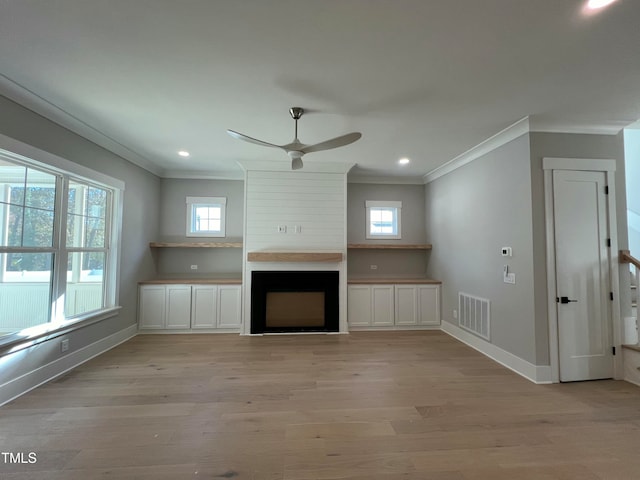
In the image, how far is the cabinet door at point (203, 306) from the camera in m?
4.55

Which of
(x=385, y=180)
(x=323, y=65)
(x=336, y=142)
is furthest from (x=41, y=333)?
(x=385, y=180)

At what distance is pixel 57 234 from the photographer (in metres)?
3.05

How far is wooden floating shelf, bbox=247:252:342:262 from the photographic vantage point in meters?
4.46

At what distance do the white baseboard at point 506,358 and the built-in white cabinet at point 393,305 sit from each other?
0.53m

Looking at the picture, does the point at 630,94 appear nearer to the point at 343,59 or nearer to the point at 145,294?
the point at 343,59

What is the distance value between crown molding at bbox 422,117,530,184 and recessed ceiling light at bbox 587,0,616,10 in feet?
4.85

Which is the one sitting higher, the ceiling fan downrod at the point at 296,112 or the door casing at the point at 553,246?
the ceiling fan downrod at the point at 296,112

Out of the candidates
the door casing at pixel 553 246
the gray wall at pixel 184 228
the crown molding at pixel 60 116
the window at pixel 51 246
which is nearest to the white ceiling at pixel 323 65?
the crown molding at pixel 60 116

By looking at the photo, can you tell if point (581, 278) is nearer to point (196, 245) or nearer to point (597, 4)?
point (597, 4)

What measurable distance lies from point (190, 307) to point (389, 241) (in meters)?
3.87

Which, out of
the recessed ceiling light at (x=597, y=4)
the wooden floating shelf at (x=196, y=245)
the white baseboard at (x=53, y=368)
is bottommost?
the white baseboard at (x=53, y=368)

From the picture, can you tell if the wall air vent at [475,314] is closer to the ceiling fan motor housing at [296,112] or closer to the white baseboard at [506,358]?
the white baseboard at [506,358]

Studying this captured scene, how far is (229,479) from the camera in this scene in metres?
1.66

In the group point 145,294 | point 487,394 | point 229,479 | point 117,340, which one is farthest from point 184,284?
point 487,394
